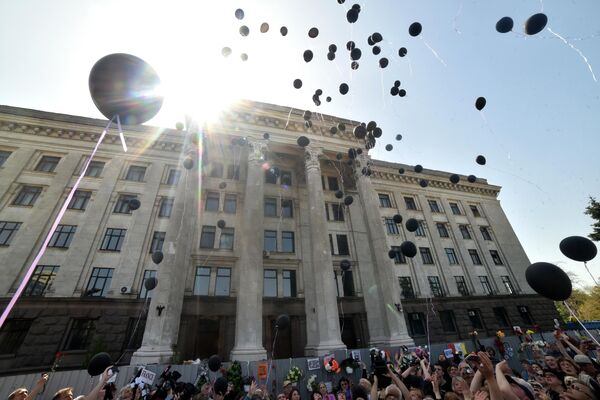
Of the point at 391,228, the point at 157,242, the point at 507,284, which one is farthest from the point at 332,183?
the point at 507,284

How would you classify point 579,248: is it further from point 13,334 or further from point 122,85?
point 13,334

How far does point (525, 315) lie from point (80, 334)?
4110 centimetres

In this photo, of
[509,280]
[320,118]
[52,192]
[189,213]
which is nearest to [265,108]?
[320,118]

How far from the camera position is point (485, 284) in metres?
29.1

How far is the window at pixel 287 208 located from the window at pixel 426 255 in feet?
51.7

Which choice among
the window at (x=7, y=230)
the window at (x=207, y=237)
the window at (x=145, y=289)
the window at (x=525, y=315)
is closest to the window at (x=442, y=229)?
the window at (x=525, y=315)

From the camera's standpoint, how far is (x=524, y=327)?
88.2ft

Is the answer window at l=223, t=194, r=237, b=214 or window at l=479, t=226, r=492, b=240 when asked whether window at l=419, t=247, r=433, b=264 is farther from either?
window at l=223, t=194, r=237, b=214

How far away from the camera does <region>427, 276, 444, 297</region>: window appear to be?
2617cm

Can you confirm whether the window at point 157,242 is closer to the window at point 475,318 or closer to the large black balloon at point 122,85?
the large black balloon at point 122,85

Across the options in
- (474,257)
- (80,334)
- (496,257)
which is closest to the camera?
(80,334)

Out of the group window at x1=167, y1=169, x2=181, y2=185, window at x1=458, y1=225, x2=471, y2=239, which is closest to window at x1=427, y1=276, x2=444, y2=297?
window at x1=458, y1=225, x2=471, y2=239

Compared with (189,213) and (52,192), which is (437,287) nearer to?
(189,213)

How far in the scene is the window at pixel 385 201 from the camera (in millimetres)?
30672
